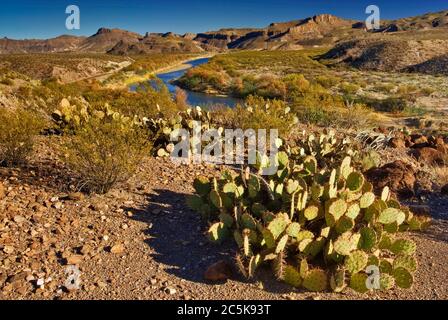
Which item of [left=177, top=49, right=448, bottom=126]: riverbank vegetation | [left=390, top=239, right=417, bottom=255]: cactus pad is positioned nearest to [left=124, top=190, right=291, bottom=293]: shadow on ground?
[left=390, top=239, right=417, bottom=255]: cactus pad

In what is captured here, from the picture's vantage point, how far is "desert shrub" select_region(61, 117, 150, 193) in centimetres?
552

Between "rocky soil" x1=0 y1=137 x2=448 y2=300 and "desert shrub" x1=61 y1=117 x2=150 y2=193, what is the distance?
189 mm

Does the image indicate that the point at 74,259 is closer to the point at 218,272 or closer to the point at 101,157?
the point at 218,272

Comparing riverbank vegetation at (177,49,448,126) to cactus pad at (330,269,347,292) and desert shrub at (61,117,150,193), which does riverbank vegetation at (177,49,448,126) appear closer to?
desert shrub at (61,117,150,193)

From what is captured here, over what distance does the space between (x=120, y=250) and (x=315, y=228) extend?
6.49 ft

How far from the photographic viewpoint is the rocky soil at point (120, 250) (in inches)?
154

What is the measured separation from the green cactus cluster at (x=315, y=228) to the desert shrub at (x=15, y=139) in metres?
2.66

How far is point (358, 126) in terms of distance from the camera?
40.1ft

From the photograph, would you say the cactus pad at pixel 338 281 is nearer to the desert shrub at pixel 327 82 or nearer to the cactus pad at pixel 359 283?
the cactus pad at pixel 359 283

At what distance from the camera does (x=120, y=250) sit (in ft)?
14.5

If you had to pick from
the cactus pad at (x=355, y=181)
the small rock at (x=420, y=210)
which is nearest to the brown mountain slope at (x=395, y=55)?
the small rock at (x=420, y=210)

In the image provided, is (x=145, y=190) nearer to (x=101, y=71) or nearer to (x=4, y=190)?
(x=4, y=190)
